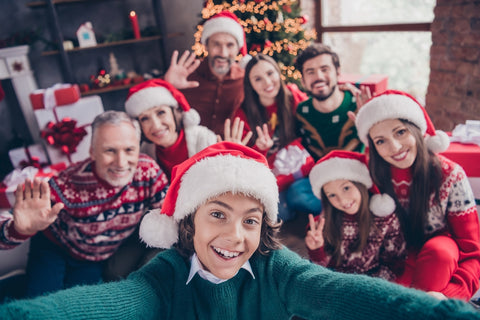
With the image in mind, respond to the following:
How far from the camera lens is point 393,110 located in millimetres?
1629

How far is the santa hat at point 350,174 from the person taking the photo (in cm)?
169

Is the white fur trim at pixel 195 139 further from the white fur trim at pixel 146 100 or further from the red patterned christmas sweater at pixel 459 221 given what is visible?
the red patterned christmas sweater at pixel 459 221

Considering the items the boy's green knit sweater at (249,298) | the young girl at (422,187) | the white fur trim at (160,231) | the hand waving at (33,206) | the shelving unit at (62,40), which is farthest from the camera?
the shelving unit at (62,40)

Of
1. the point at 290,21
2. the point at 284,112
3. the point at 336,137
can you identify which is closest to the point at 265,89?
the point at 284,112

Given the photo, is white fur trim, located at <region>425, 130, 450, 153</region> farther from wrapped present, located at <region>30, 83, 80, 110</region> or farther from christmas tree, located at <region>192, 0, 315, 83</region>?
wrapped present, located at <region>30, 83, 80, 110</region>

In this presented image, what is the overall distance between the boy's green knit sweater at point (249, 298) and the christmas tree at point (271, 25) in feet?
10.3

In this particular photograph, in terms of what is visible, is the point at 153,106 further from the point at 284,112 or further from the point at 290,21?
the point at 290,21

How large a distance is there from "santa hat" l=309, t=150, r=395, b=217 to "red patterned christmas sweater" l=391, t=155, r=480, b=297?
0.16m

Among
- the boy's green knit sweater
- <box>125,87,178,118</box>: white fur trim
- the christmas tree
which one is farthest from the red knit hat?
the boy's green knit sweater

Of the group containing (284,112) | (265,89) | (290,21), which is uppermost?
(290,21)

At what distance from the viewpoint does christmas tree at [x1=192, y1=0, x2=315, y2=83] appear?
12.4 feet

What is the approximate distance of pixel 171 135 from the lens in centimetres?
215

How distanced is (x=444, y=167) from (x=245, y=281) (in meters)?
1.18

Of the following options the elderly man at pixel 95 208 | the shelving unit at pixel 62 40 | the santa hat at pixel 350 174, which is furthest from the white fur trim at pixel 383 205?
the shelving unit at pixel 62 40
